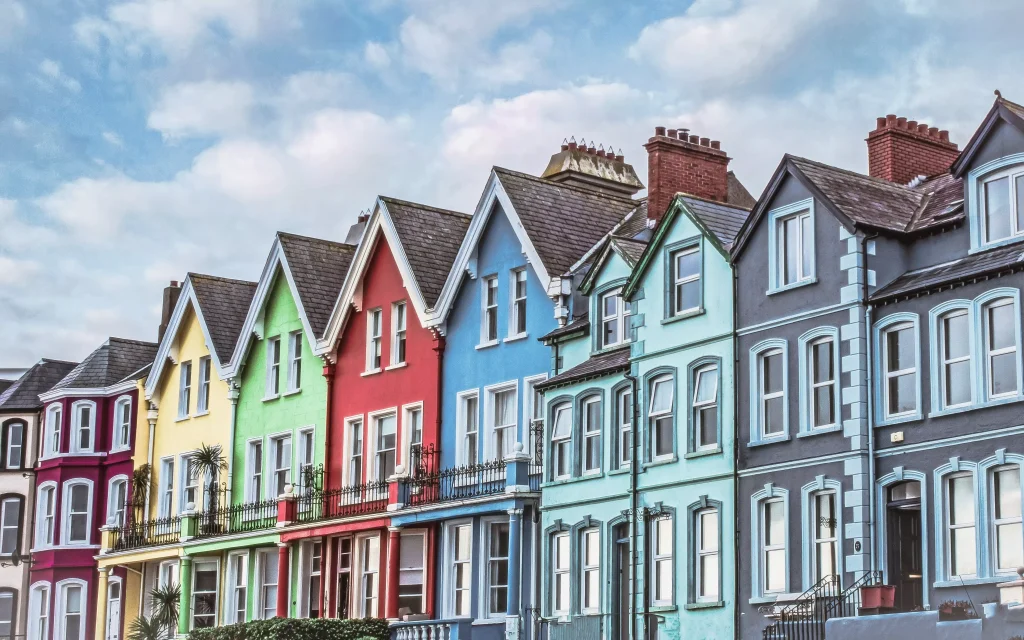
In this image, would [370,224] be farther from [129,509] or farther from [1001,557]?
[1001,557]

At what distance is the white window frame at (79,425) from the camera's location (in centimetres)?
6706

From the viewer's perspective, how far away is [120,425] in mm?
66500

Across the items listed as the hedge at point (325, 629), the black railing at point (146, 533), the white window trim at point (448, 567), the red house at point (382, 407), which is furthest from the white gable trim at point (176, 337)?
the white window trim at point (448, 567)

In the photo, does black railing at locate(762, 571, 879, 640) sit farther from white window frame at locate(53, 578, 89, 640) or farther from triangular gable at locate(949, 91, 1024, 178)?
white window frame at locate(53, 578, 89, 640)

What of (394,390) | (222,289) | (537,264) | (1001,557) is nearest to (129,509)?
(222,289)

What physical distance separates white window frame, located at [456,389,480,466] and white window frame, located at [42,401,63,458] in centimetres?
2336

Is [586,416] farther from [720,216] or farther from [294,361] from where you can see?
[294,361]

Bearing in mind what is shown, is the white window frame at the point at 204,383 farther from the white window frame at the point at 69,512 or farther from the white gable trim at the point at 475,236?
the white gable trim at the point at 475,236

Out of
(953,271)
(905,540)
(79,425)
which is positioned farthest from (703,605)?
(79,425)

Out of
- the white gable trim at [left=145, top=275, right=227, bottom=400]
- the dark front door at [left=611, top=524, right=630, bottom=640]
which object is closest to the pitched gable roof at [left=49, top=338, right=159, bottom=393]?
the white gable trim at [left=145, top=275, right=227, bottom=400]

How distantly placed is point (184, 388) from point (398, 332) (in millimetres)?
12674

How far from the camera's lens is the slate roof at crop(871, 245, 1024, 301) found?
114 feet

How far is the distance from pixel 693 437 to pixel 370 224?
50.1ft

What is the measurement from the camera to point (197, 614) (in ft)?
195
